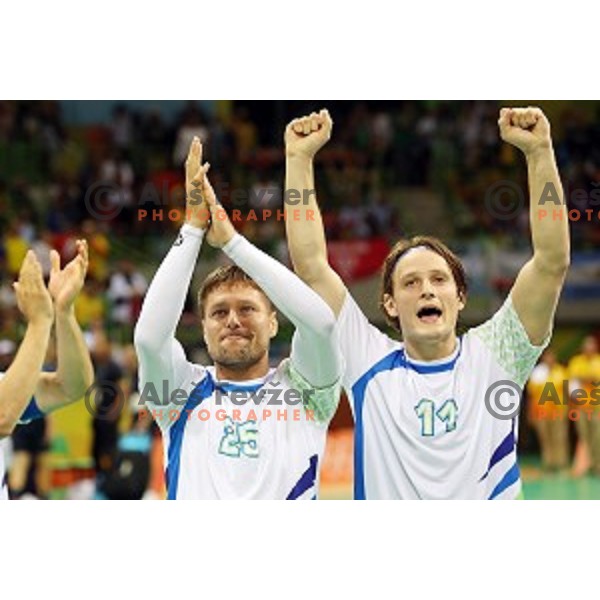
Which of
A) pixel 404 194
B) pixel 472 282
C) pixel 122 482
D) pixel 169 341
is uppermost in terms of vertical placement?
pixel 404 194

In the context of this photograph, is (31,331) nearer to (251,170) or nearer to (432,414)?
(432,414)

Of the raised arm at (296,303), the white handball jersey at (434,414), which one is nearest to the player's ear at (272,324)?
the raised arm at (296,303)

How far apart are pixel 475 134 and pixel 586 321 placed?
3.08m

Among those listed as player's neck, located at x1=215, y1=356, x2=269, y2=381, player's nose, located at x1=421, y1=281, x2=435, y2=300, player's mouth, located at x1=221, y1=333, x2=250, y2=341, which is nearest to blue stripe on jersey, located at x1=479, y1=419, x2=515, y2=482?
player's nose, located at x1=421, y1=281, x2=435, y2=300

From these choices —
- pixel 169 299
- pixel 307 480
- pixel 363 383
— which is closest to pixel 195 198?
pixel 169 299

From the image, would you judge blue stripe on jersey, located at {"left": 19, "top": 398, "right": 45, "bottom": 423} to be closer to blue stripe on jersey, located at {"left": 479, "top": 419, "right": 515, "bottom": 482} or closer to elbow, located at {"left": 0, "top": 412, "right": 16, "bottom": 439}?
elbow, located at {"left": 0, "top": 412, "right": 16, "bottom": 439}

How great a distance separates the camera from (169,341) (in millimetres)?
7199

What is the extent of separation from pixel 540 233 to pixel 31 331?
8.74 ft

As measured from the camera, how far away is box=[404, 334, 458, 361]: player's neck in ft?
25.7

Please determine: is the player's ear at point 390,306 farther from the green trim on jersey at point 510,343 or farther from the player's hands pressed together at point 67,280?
the player's hands pressed together at point 67,280

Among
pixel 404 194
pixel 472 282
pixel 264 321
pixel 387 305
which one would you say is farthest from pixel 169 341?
pixel 404 194

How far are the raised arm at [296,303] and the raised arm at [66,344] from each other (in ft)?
2.40

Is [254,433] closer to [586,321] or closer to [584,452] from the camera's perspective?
[584,452]

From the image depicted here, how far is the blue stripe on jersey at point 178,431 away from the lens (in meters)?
7.44
